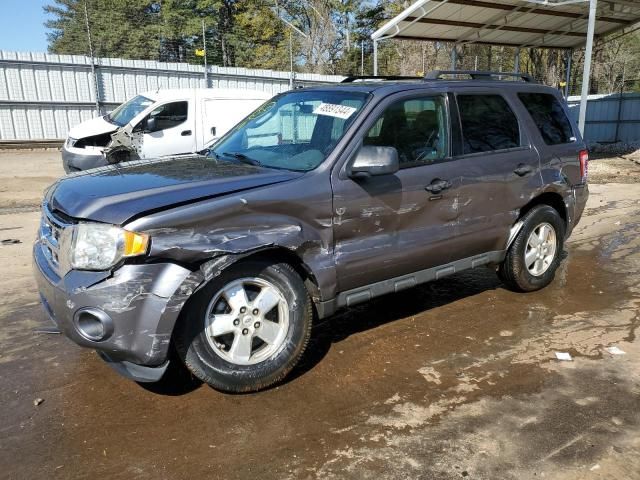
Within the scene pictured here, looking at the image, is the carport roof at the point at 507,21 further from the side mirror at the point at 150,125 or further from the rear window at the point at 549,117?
the rear window at the point at 549,117

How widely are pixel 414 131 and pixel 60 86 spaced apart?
1867 centimetres

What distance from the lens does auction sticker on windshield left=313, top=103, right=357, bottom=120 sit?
3.87 m

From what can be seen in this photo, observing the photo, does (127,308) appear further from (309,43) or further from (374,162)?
(309,43)

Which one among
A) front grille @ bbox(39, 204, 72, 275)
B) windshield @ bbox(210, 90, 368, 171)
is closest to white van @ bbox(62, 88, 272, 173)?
windshield @ bbox(210, 90, 368, 171)

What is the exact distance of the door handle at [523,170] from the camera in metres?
4.64

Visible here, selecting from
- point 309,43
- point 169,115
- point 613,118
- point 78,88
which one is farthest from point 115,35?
point 613,118

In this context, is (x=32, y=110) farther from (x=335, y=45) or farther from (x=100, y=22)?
(x=335, y=45)

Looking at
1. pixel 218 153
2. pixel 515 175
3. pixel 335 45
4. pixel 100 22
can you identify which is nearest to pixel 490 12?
pixel 515 175

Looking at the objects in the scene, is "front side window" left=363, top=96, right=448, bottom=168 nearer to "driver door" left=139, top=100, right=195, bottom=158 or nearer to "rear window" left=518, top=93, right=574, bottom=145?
"rear window" left=518, top=93, right=574, bottom=145

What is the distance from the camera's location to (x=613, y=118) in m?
22.7

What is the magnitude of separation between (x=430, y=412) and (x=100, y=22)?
22682 millimetres

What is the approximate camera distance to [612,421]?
308cm

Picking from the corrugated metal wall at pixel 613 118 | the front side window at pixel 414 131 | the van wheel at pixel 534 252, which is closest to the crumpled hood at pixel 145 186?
the front side window at pixel 414 131

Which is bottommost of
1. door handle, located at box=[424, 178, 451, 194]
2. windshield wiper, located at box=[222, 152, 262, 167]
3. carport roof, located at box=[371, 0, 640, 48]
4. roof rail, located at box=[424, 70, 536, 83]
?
door handle, located at box=[424, 178, 451, 194]
